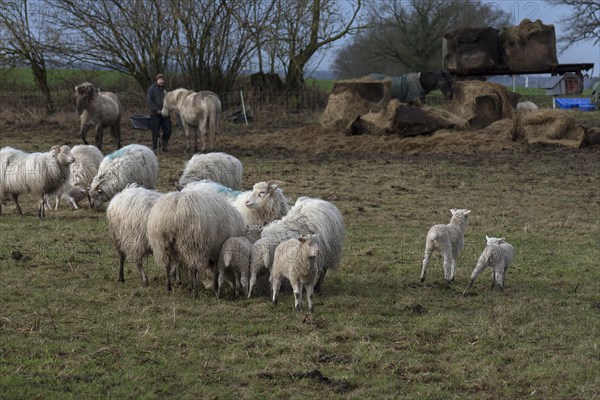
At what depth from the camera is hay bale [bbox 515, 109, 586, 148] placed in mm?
19641

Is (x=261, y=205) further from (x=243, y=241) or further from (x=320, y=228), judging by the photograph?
(x=243, y=241)

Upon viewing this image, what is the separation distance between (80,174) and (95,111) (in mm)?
6048

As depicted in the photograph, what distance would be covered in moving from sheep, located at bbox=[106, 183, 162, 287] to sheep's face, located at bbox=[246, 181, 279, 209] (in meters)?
0.98

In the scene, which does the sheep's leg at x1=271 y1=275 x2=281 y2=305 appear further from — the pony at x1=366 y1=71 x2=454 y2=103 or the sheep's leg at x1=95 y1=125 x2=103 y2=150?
the pony at x1=366 y1=71 x2=454 y2=103

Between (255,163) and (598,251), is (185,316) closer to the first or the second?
(598,251)

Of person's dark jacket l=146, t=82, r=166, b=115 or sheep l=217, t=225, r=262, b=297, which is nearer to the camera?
sheep l=217, t=225, r=262, b=297

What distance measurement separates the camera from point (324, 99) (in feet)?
95.2

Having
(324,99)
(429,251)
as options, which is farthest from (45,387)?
(324,99)

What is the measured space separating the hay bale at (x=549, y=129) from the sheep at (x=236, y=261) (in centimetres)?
1327

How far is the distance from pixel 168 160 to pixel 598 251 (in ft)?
34.0

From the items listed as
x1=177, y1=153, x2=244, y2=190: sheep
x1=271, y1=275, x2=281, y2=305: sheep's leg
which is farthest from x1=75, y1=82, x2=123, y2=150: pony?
x1=271, y1=275, x2=281, y2=305: sheep's leg

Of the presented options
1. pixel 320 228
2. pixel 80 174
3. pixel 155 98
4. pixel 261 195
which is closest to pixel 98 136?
pixel 155 98

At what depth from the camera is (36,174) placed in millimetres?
12055

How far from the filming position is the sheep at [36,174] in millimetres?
12062
